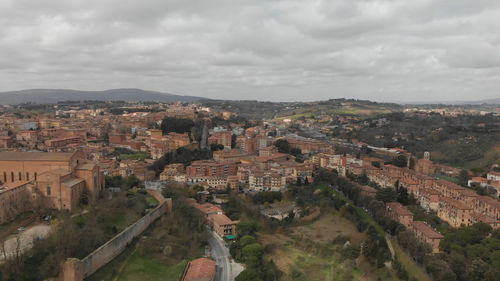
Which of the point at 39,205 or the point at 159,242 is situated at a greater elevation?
the point at 39,205

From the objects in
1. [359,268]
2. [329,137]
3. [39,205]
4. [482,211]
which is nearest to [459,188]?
[482,211]

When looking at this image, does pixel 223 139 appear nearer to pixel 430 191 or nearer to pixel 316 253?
pixel 430 191

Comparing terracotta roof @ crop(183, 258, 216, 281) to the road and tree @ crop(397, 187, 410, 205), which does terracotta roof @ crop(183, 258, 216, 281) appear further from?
tree @ crop(397, 187, 410, 205)

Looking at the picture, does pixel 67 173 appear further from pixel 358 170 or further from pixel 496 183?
pixel 496 183

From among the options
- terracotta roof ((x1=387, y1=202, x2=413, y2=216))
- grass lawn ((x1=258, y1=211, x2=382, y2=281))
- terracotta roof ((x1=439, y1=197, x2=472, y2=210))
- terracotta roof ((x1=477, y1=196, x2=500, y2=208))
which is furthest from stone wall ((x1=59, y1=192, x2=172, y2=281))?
terracotta roof ((x1=477, y1=196, x2=500, y2=208))

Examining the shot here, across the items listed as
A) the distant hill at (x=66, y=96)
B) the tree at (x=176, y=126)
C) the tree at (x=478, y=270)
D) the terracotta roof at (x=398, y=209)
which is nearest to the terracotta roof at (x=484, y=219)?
the terracotta roof at (x=398, y=209)

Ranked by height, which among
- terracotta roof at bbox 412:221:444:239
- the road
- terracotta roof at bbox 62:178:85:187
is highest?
terracotta roof at bbox 62:178:85:187
